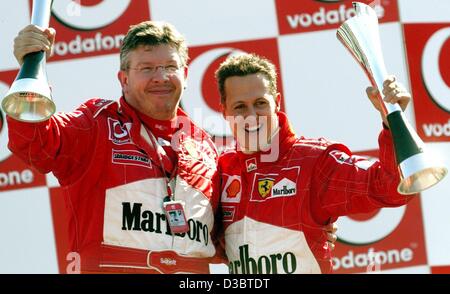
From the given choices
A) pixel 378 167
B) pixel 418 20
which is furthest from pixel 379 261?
pixel 378 167

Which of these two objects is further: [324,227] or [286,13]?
[286,13]

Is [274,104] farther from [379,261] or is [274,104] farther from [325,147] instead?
[379,261]

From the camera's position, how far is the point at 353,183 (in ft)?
11.0

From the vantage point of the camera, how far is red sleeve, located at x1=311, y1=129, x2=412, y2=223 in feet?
10.4

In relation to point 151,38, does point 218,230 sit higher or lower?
lower

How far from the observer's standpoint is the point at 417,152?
9.69 feet

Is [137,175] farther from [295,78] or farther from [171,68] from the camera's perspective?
[295,78]

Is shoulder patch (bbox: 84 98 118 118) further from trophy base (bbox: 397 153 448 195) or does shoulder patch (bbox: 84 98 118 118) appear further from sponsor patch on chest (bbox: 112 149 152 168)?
trophy base (bbox: 397 153 448 195)

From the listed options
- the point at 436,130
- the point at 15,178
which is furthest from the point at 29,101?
the point at 436,130

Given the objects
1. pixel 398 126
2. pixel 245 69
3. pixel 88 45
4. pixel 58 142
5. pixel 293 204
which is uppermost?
pixel 88 45

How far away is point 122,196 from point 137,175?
93mm

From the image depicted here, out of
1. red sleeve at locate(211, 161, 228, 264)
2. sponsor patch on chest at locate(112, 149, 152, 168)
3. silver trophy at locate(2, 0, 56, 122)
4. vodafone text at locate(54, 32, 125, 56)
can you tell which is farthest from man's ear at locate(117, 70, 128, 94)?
vodafone text at locate(54, 32, 125, 56)

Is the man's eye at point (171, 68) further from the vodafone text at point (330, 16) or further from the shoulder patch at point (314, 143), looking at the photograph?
the vodafone text at point (330, 16)
